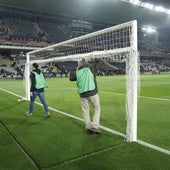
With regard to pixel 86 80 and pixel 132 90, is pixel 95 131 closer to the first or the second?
pixel 86 80

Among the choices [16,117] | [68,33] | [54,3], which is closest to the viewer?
[16,117]

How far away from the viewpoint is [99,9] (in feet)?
197

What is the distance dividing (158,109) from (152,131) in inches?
144

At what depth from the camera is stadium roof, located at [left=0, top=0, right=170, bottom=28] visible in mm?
54969

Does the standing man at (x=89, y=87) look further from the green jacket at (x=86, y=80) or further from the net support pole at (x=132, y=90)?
the net support pole at (x=132, y=90)

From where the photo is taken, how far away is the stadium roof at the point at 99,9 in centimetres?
5497

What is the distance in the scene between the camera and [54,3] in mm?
55562

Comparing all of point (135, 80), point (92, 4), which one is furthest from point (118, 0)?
point (135, 80)

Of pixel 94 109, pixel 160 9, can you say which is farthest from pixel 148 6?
pixel 94 109

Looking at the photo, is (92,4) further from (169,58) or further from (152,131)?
(152,131)

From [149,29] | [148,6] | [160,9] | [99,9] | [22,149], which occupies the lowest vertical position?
[22,149]

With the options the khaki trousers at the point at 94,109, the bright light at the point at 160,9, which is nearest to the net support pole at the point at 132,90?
the khaki trousers at the point at 94,109

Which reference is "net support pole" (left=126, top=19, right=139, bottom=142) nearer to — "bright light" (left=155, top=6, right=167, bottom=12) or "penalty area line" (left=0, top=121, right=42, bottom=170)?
"penalty area line" (left=0, top=121, right=42, bottom=170)

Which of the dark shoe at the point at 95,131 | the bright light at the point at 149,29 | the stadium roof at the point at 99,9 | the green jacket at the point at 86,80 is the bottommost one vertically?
the dark shoe at the point at 95,131
